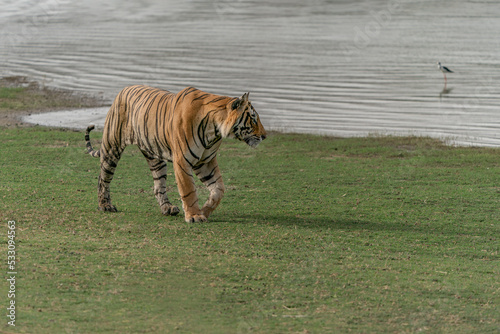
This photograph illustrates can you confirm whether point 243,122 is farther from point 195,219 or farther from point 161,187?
point 161,187

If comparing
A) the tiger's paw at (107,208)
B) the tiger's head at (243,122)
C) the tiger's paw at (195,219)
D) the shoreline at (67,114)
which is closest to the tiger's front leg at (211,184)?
the tiger's paw at (195,219)

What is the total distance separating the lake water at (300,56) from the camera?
20309mm

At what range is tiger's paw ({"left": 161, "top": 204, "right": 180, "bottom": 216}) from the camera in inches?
383

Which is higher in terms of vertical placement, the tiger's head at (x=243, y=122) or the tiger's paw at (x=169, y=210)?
the tiger's head at (x=243, y=122)

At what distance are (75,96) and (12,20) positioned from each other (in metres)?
21.3

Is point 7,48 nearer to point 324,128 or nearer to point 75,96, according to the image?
point 75,96

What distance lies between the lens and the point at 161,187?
32.5ft

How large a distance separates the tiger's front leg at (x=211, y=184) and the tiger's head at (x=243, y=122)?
2.30 feet

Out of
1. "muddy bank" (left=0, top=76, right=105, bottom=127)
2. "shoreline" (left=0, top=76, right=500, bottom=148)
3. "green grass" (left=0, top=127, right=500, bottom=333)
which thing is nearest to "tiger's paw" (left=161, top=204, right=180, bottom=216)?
"green grass" (left=0, top=127, right=500, bottom=333)

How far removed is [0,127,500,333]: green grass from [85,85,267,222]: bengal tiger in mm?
367

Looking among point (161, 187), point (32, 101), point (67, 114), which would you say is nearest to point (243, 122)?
point (161, 187)

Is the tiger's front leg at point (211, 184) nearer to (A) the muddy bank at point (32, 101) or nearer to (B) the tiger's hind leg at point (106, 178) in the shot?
(B) the tiger's hind leg at point (106, 178)

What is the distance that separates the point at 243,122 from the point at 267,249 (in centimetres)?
184

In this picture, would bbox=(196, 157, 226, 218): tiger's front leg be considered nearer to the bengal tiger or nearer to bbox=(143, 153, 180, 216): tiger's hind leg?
the bengal tiger
